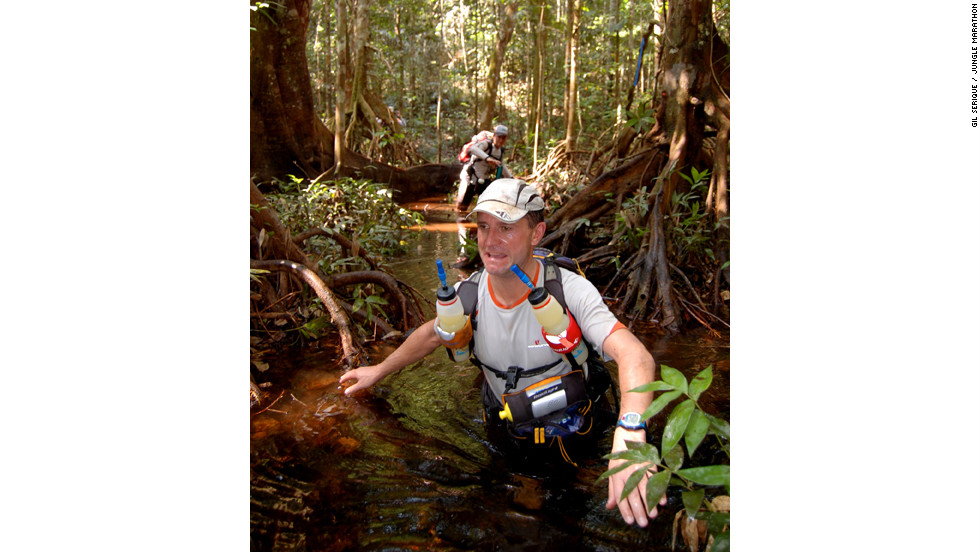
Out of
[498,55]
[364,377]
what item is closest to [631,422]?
[364,377]

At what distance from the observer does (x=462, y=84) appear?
25297mm

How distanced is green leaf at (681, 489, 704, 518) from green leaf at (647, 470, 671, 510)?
0.35ft

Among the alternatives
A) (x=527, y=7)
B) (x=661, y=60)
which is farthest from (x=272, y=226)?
(x=527, y=7)

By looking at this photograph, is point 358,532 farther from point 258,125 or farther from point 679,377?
point 258,125

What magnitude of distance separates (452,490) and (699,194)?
207 inches

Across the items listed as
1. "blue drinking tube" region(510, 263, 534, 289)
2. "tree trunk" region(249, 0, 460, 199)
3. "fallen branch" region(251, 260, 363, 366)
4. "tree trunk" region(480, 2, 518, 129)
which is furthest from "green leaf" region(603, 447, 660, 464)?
"tree trunk" region(480, 2, 518, 129)

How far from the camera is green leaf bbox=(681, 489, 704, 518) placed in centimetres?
160

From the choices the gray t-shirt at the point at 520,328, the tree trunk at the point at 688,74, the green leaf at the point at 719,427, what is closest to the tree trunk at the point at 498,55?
the tree trunk at the point at 688,74

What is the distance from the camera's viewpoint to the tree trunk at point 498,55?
14.7 m

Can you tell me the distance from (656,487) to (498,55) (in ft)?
48.8

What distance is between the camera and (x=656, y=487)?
152cm

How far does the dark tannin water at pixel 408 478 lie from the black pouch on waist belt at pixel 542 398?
0.41 metres

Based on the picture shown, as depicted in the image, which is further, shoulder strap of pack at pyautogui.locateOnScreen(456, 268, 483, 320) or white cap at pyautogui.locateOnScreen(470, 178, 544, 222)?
shoulder strap of pack at pyautogui.locateOnScreen(456, 268, 483, 320)

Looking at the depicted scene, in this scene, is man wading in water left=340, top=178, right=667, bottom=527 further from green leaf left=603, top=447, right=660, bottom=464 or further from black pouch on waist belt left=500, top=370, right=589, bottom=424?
green leaf left=603, top=447, right=660, bottom=464
